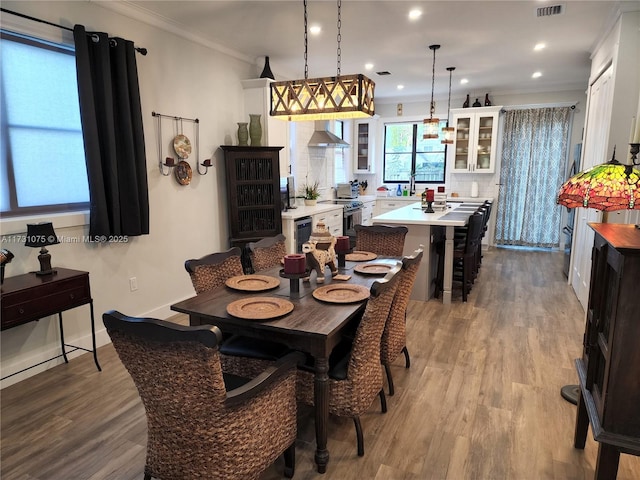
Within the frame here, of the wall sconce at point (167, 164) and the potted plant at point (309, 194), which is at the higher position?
the wall sconce at point (167, 164)

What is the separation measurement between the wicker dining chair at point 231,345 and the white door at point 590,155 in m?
3.06

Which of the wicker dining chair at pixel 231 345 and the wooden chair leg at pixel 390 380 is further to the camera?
the wooden chair leg at pixel 390 380

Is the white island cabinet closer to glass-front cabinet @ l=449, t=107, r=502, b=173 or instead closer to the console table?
the console table

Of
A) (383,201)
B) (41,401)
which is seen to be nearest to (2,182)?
(41,401)

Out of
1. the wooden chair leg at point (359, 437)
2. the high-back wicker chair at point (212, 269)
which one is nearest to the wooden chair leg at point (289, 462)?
the wooden chair leg at point (359, 437)

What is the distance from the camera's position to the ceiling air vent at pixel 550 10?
11.2ft

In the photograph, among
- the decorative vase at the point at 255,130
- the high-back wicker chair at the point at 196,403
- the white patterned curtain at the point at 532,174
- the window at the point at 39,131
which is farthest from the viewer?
the white patterned curtain at the point at 532,174

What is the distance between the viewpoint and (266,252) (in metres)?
3.15

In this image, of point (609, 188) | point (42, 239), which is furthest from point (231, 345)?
point (609, 188)

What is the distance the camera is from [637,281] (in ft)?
4.58

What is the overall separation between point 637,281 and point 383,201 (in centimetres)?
668

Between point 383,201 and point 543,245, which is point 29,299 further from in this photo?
point 543,245

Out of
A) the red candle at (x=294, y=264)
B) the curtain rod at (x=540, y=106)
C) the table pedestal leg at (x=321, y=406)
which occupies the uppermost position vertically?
the curtain rod at (x=540, y=106)

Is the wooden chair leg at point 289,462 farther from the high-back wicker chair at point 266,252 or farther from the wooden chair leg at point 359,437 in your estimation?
the high-back wicker chair at point 266,252
